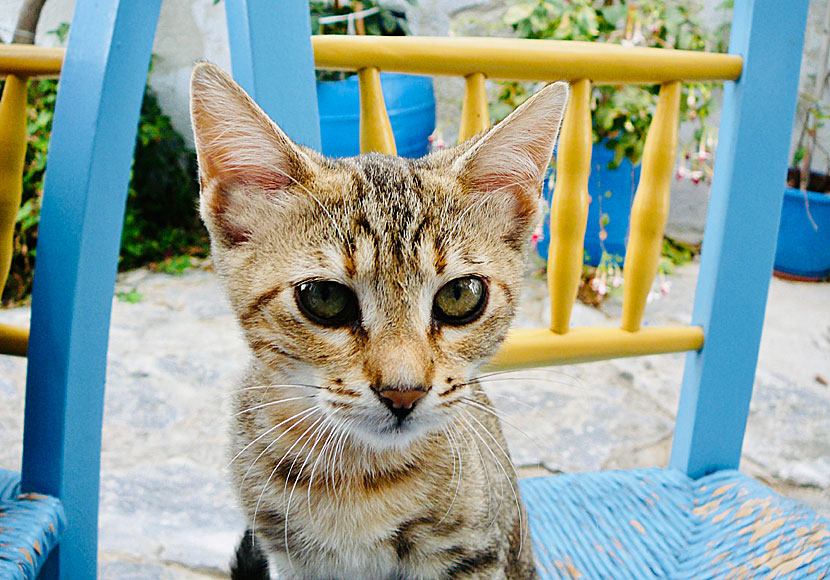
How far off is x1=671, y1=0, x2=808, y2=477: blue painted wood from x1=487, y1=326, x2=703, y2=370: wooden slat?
0.15 feet

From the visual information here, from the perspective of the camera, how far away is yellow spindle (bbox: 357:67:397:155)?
677mm

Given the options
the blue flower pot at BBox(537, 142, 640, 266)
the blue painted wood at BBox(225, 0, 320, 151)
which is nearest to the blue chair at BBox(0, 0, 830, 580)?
the blue painted wood at BBox(225, 0, 320, 151)

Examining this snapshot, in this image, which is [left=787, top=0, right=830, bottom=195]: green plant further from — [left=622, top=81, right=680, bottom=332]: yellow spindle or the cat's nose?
the cat's nose

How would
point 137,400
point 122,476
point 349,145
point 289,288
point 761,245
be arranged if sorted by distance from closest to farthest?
point 289,288, point 761,245, point 122,476, point 137,400, point 349,145

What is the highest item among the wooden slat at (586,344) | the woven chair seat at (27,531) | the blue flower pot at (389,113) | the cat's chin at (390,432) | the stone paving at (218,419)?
the blue flower pot at (389,113)

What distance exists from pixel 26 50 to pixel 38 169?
5.08ft

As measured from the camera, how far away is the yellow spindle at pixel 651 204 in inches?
30.6

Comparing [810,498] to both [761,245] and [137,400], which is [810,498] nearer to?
[761,245]

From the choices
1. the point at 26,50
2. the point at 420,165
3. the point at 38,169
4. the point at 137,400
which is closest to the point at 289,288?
the point at 420,165

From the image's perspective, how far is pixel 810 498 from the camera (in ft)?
4.51

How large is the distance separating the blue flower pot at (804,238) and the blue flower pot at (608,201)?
56 cm

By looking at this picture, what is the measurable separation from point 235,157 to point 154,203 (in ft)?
7.50

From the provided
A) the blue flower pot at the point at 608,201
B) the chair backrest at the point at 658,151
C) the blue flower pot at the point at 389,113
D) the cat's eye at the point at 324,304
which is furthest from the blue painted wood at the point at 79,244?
the blue flower pot at the point at 608,201

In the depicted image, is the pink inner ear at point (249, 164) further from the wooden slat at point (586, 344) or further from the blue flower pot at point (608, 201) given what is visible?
the blue flower pot at point (608, 201)
